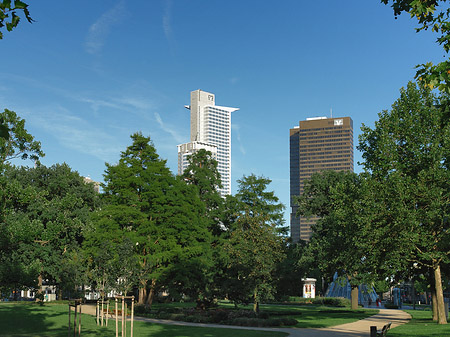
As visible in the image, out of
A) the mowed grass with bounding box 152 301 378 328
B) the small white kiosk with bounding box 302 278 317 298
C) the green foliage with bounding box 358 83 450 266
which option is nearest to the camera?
the green foliage with bounding box 358 83 450 266

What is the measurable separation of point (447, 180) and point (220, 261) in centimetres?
2201

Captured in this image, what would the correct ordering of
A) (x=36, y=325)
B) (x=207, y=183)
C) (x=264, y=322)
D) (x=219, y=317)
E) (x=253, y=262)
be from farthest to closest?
(x=207, y=183), (x=253, y=262), (x=219, y=317), (x=264, y=322), (x=36, y=325)

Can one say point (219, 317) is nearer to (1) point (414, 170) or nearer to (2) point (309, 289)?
(1) point (414, 170)

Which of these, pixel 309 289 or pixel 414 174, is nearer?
pixel 414 174

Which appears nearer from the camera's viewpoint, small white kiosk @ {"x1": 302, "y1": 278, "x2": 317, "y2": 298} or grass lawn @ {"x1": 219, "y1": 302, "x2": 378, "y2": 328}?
grass lawn @ {"x1": 219, "y1": 302, "x2": 378, "y2": 328}

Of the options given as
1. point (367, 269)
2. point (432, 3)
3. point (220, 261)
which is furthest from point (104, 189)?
point (432, 3)

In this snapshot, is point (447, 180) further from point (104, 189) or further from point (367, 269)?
point (104, 189)

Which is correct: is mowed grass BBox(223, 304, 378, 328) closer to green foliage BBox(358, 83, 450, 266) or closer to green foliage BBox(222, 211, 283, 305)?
green foliage BBox(222, 211, 283, 305)

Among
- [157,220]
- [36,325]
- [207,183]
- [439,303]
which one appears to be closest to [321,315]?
[439,303]

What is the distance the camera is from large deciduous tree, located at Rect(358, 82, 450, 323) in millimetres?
27469

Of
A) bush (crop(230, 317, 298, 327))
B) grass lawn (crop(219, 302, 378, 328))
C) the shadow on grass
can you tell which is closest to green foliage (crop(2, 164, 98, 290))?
the shadow on grass

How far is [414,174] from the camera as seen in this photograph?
30.9m

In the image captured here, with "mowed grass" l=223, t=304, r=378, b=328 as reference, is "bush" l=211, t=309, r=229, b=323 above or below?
above

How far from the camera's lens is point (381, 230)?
2773cm
